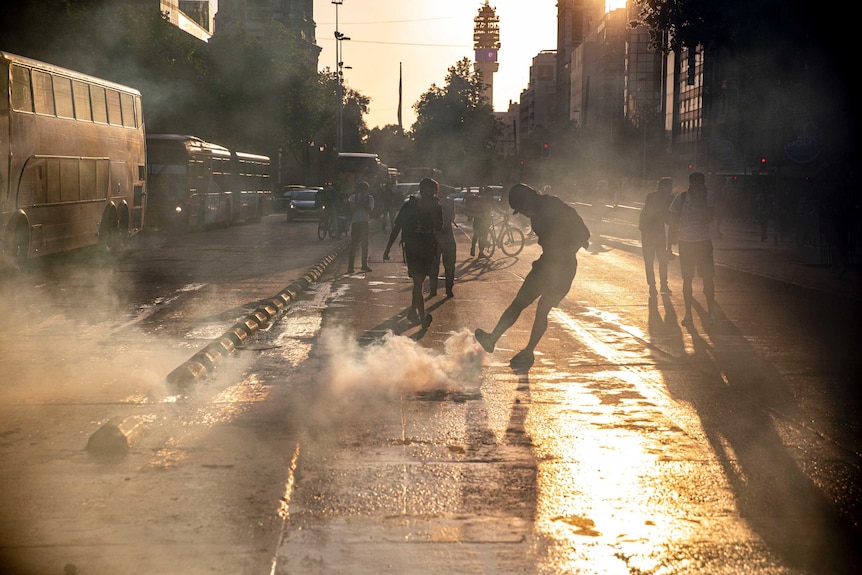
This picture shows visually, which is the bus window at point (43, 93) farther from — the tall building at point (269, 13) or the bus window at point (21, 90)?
the tall building at point (269, 13)

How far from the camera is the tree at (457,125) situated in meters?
113

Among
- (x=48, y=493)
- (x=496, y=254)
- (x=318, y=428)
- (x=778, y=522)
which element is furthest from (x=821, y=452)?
(x=496, y=254)

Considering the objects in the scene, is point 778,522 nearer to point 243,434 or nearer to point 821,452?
point 821,452

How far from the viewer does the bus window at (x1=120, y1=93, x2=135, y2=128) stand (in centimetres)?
2609

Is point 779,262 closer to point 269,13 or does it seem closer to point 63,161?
point 63,161

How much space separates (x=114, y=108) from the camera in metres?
25.1

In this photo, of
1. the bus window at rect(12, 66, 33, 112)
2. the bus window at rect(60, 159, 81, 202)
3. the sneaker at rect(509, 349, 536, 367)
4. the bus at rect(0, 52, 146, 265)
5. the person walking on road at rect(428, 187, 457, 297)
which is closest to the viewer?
the sneaker at rect(509, 349, 536, 367)

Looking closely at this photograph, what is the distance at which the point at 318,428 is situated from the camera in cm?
737

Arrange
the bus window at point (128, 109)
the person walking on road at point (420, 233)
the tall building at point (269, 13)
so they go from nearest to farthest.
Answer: the person walking on road at point (420, 233), the bus window at point (128, 109), the tall building at point (269, 13)

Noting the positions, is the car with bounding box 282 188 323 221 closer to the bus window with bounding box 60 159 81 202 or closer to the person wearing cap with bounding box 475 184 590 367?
the bus window with bounding box 60 159 81 202

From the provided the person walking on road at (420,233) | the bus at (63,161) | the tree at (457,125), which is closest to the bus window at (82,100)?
the bus at (63,161)

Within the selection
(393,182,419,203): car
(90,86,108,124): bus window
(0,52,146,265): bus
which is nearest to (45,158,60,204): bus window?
(0,52,146,265): bus

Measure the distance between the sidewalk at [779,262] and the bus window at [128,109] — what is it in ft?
44.9

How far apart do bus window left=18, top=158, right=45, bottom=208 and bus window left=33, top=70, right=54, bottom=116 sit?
0.94 metres
